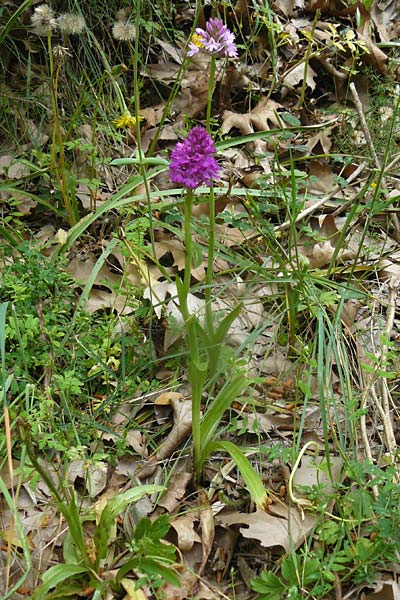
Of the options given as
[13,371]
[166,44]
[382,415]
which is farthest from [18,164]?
[382,415]

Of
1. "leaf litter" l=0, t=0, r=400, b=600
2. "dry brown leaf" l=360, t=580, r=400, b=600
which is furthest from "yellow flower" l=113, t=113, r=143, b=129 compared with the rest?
"dry brown leaf" l=360, t=580, r=400, b=600

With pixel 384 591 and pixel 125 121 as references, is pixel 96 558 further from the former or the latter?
pixel 125 121

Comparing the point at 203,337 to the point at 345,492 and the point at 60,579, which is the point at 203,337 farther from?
the point at 60,579

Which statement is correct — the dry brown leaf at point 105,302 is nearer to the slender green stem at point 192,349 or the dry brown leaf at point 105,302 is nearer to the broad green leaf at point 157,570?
the slender green stem at point 192,349

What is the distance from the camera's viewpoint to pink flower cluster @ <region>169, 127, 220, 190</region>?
56.3 inches

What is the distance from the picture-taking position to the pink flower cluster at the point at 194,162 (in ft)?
4.69

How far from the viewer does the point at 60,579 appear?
1.37 m

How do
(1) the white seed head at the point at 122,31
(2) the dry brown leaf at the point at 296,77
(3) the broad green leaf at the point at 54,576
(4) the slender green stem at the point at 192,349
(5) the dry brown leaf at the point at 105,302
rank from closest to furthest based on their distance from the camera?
(3) the broad green leaf at the point at 54,576 < (4) the slender green stem at the point at 192,349 < (5) the dry brown leaf at the point at 105,302 < (1) the white seed head at the point at 122,31 < (2) the dry brown leaf at the point at 296,77

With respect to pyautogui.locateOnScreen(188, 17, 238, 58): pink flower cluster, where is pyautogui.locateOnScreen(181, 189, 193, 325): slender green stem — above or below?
below

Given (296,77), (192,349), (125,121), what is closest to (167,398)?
(192,349)

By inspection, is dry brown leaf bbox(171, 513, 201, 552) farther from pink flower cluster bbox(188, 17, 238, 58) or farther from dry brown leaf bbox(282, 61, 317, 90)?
dry brown leaf bbox(282, 61, 317, 90)

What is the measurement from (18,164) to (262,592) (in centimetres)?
185

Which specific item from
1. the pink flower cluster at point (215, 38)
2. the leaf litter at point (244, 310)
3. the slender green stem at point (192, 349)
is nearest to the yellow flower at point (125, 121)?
the leaf litter at point (244, 310)

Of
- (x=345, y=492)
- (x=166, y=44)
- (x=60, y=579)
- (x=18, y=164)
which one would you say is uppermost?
(x=166, y=44)
